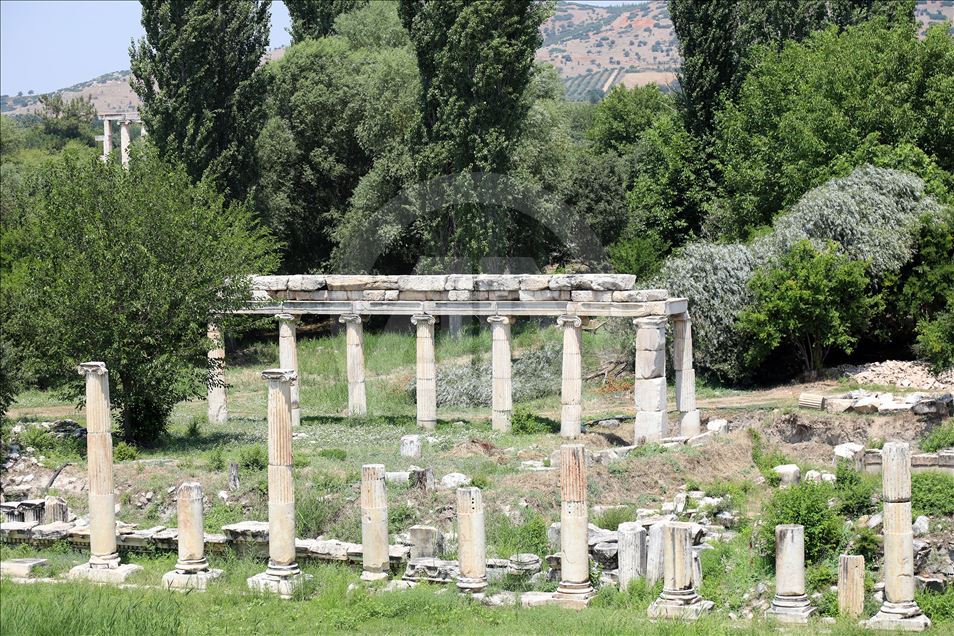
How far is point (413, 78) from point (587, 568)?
35.8 meters

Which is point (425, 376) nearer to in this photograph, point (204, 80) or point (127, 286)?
point (127, 286)

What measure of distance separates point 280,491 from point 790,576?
823cm

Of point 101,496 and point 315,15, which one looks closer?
point 101,496

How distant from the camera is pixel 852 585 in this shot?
65.4ft

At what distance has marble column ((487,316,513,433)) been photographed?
34438mm

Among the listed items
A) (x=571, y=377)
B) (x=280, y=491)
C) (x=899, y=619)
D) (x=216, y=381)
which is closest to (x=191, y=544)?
(x=280, y=491)

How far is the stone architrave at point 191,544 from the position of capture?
2145 cm

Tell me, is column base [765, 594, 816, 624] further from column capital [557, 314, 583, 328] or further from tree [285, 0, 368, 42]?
tree [285, 0, 368, 42]

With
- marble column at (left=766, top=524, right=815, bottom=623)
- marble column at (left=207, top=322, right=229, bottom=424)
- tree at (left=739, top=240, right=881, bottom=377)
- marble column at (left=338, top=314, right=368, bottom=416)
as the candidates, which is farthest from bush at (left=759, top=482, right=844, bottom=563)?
tree at (left=739, top=240, right=881, bottom=377)

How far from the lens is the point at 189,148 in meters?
48.0

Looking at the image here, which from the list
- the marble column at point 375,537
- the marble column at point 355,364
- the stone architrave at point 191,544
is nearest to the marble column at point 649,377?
the marble column at point 355,364

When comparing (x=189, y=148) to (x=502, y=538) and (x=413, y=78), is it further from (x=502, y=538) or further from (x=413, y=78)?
(x=502, y=538)

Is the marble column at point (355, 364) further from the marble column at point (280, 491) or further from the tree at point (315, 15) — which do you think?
the tree at point (315, 15)

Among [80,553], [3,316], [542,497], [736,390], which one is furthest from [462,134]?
[80,553]
